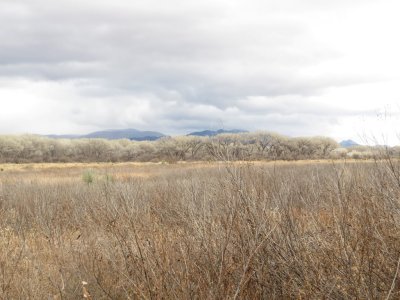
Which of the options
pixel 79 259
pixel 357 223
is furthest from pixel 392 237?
pixel 79 259

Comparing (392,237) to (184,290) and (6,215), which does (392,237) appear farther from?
(6,215)

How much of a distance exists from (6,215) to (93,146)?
91.8 meters

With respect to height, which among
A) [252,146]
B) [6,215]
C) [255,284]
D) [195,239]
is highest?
[252,146]

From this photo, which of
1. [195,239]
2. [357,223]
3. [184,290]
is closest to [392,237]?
[357,223]

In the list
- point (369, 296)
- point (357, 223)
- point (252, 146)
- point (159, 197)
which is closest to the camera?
point (369, 296)

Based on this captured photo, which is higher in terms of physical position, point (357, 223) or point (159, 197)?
point (357, 223)

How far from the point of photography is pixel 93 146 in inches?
3984

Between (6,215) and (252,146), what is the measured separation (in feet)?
33.6

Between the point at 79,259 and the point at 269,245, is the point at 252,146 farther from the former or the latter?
the point at 79,259

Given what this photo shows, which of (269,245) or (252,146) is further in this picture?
(252,146)

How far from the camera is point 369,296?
284 cm

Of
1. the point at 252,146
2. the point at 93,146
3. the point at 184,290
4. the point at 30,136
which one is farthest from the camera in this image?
the point at 30,136

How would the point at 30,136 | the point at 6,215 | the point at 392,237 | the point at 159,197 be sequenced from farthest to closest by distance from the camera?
the point at 30,136
the point at 159,197
the point at 6,215
the point at 392,237

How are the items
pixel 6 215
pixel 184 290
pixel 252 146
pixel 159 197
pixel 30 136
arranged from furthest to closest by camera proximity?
1. pixel 30 136
2. pixel 159 197
3. pixel 6 215
4. pixel 252 146
5. pixel 184 290
